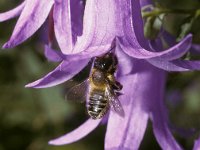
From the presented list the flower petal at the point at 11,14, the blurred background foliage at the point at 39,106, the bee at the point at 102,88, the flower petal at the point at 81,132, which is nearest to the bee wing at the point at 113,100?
the bee at the point at 102,88

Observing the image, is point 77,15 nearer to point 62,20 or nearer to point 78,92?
point 62,20

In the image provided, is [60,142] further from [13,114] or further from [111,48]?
[13,114]

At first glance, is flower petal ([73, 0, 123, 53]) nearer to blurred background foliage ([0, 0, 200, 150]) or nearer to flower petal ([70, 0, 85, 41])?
flower petal ([70, 0, 85, 41])

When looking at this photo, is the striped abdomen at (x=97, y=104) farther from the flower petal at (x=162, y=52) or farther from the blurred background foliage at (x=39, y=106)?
the blurred background foliage at (x=39, y=106)

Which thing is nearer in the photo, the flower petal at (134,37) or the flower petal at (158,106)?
the flower petal at (134,37)

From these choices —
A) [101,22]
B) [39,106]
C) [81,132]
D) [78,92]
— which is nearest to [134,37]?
[101,22]

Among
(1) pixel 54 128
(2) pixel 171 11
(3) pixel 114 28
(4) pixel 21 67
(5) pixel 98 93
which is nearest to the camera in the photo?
Result: (3) pixel 114 28

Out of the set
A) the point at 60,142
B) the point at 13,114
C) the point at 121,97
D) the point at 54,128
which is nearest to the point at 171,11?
the point at 121,97
